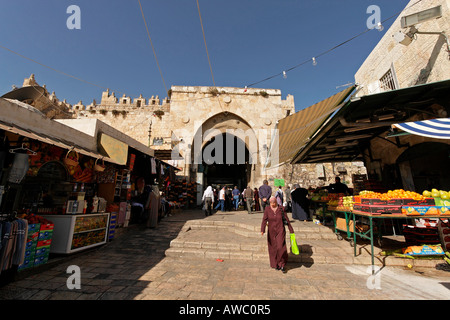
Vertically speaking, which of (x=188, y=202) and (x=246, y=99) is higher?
(x=246, y=99)

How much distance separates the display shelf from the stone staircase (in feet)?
6.97

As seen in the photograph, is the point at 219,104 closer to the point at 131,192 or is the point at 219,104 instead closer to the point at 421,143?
the point at 131,192

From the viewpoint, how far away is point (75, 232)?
4.55m

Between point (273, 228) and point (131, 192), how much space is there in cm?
644

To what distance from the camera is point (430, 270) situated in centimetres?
371

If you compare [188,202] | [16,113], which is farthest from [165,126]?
[16,113]

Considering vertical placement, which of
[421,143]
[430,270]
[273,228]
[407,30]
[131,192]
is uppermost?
[407,30]

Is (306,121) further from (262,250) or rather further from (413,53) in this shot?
(262,250)

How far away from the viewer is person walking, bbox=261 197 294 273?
150 inches

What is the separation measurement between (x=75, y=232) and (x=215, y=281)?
373cm

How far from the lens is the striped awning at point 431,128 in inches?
137

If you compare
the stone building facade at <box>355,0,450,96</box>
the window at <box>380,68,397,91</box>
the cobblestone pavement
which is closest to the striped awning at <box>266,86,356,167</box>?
the stone building facade at <box>355,0,450,96</box>

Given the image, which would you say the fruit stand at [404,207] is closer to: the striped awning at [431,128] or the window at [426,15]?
the striped awning at [431,128]

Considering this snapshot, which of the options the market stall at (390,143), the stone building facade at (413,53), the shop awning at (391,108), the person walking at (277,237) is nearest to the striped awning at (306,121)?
the market stall at (390,143)
